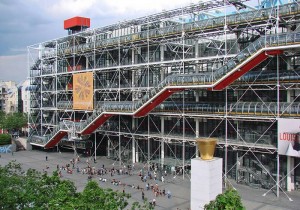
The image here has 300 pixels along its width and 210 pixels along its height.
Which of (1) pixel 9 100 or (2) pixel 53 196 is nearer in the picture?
(2) pixel 53 196

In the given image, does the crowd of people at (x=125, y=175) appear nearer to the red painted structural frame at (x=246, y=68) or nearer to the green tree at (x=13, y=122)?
the red painted structural frame at (x=246, y=68)

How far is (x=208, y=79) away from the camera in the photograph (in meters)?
27.8

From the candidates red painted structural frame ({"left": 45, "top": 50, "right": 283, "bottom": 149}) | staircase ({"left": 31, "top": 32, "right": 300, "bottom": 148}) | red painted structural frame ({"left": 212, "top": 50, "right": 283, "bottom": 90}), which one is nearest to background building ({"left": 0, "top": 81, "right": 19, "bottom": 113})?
red painted structural frame ({"left": 45, "top": 50, "right": 283, "bottom": 149})

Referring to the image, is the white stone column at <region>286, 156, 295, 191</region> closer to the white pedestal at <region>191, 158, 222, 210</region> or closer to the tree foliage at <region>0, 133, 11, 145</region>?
the white pedestal at <region>191, 158, 222, 210</region>

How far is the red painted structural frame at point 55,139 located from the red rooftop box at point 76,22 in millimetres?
14919

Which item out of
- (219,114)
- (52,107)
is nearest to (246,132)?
(219,114)

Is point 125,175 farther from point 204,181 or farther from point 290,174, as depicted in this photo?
point 290,174

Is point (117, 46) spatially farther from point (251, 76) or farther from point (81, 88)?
point (251, 76)

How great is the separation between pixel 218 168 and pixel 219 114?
26.5ft

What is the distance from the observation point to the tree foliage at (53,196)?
1273 cm

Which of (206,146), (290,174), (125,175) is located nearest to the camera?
(206,146)

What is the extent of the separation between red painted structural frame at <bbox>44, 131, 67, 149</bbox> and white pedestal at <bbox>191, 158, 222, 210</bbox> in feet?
76.4

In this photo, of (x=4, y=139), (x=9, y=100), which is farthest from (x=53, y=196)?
(x=9, y=100)

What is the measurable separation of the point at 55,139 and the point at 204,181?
2625 cm
